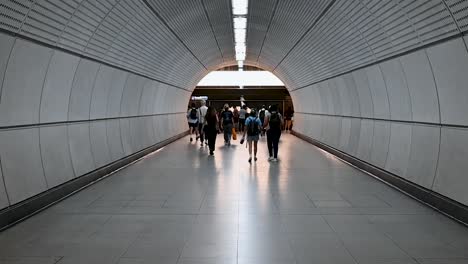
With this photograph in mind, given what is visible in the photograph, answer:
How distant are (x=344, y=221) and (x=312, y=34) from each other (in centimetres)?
816

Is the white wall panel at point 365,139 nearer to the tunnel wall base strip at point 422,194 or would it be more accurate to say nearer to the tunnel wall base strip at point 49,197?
the tunnel wall base strip at point 422,194

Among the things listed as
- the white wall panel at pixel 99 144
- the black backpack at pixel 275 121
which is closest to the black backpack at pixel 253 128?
the black backpack at pixel 275 121

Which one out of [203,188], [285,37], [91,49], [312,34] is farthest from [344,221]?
[285,37]

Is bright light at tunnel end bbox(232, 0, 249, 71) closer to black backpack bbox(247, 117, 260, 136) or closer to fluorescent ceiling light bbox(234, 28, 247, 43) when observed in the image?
fluorescent ceiling light bbox(234, 28, 247, 43)

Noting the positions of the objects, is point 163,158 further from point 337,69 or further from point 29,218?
point 29,218

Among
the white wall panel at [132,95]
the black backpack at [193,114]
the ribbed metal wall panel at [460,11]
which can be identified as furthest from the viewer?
the black backpack at [193,114]

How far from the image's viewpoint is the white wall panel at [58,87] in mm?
7738

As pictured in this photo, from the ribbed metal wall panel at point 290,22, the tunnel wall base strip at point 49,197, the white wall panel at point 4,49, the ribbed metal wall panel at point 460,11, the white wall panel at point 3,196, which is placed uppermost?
the ribbed metal wall panel at point 290,22

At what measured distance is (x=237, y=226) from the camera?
6.25 metres

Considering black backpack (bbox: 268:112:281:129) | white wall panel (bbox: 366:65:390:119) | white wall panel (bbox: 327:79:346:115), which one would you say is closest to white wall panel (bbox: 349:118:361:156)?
white wall panel (bbox: 366:65:390:119)

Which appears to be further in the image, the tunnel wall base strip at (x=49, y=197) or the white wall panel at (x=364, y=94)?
the white wall panel at (x=364, y=94)

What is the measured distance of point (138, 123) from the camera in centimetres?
1516

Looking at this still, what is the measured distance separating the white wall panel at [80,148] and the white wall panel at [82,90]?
0.74ft

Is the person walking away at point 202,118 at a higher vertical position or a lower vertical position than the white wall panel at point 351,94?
lower
